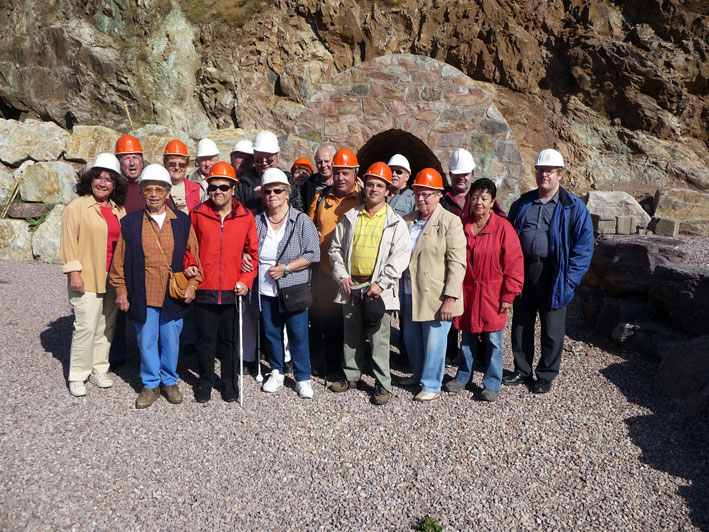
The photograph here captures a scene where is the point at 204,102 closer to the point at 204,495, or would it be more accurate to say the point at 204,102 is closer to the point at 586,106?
the point at 586,106

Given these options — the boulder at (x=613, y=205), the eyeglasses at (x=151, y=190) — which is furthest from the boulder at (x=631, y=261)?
the eyeglasses at (x=151, y=190)

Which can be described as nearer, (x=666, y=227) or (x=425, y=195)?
(x=425, y=195)

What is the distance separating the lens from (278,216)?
4.07 metres

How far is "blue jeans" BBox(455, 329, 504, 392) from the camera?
4.16 metres

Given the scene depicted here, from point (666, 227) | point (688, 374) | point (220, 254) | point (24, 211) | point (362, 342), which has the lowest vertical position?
point (688, 374)

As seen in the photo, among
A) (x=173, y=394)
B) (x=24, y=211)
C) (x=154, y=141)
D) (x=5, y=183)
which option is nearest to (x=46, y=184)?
(x=24, y=211)

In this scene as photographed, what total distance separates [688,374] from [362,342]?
2.80m

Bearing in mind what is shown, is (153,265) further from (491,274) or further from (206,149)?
(491,274)

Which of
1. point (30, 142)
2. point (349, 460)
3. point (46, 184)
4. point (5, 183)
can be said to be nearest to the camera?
point (349, 460)

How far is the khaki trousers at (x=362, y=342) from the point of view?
406cm

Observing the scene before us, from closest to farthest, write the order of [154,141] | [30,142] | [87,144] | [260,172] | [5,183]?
[260,172], [5,183], [30,142], [87,144], [154,141]

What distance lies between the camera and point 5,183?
37.4 feet

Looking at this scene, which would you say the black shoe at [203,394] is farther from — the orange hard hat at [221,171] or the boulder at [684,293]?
the boulder at [684,293]

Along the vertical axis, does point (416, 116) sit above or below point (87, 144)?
above
